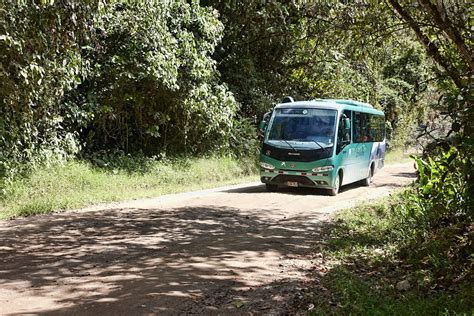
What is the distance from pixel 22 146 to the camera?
484 inches

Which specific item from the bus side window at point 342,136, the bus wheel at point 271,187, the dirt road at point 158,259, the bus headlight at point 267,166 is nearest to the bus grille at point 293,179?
the bus headlight at point 267,166

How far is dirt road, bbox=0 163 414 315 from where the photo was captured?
534cm

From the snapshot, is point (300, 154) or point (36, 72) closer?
point (36, 72)

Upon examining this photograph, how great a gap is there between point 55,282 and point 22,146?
23.7ft

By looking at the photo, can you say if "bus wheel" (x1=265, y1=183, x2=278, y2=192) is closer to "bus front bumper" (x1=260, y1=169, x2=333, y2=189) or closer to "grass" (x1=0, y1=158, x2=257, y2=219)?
"bus front bumper" (x1=260, y1=169, x2=333, y2=189)

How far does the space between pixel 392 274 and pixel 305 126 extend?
852cm

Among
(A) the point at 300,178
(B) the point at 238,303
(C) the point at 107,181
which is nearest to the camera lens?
(B) the point at 238,303

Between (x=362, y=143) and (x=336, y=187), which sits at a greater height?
(x=362, y=143)

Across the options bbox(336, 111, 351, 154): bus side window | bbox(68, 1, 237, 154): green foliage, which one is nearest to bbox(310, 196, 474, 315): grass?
bbox(336, 111, 351, 154): bus side window

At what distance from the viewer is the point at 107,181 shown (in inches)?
541

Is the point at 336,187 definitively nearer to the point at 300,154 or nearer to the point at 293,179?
A: the point at 293,179

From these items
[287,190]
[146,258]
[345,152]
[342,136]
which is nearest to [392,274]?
[146,258]

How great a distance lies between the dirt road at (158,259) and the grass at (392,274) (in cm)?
45

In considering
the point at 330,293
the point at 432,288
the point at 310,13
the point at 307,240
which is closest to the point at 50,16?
the point at 310,13
